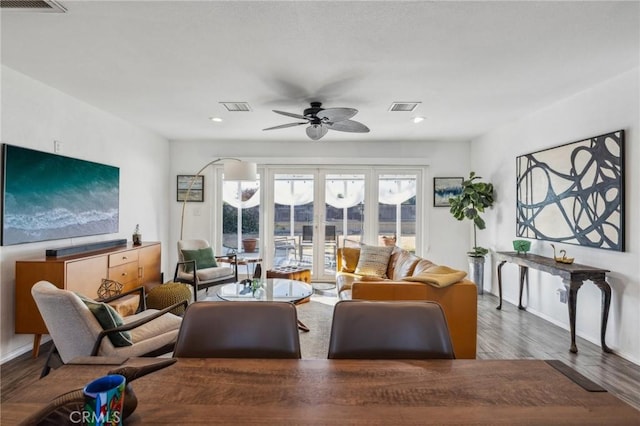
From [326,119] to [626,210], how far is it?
276cm

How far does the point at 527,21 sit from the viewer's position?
212 cm

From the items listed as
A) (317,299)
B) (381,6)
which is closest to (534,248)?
(317,299)

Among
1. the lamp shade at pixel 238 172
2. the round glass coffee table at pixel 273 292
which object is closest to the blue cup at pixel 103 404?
the round glass coffee table at pixel 273 292

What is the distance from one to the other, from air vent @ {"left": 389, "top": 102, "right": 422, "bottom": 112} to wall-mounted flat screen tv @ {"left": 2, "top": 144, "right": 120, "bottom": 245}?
349 centimetres

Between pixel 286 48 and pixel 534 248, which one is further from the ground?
pixel 286 48

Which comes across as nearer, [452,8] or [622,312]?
[452,8]

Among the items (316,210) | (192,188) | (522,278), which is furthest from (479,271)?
(192,188)

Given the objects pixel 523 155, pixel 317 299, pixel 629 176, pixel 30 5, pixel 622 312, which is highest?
pixel 30 5

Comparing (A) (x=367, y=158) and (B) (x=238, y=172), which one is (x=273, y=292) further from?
(A) (x=367, y=158)

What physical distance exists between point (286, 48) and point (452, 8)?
114 centimetres

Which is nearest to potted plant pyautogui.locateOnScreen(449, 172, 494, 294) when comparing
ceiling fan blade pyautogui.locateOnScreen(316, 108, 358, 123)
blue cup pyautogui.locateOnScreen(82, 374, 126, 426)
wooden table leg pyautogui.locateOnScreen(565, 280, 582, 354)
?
wooden table leg pyautogui.locateOnScreen(565, 280, 582, 354)

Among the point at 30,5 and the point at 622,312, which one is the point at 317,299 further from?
the point at 30,5

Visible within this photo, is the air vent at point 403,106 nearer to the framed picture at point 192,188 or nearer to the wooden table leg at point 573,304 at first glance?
the wooden table leg at point 573,304

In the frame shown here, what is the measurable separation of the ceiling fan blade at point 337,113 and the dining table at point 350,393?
2.31 meters
